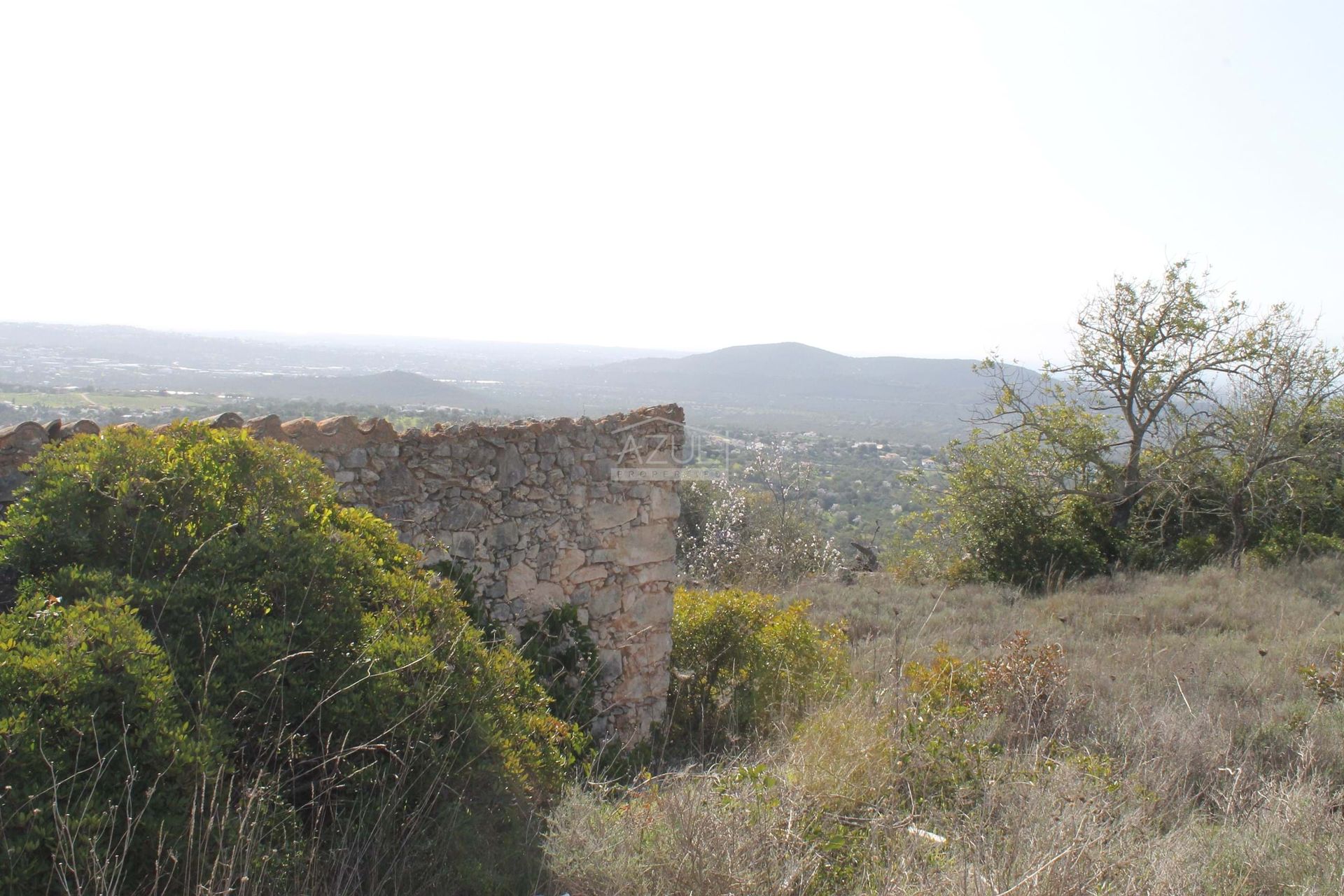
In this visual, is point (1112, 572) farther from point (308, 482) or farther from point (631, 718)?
point (308, 482)

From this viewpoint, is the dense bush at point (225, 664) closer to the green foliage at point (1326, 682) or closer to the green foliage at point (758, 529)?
the green foliage at point (1326, 682)

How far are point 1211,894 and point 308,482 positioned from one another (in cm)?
356

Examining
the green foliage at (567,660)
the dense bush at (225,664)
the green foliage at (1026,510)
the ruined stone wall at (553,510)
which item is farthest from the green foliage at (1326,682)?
the green foliage at (1026,510)

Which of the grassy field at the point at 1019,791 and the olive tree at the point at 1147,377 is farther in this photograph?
the olive tree at the point at 1147,377

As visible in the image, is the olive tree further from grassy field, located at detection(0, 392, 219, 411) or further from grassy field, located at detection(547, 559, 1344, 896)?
grassy field, located at detection(0, 392, 219, 411)

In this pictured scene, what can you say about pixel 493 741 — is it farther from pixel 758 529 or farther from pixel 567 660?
pixel 758 529

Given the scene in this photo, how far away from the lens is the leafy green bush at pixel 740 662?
599 centimetres

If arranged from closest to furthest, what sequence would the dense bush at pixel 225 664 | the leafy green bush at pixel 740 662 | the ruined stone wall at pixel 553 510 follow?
1. the dense bush at pixel 225 664
2. the ruined stone wall at pixel 553 510
3. the leafy green bush at pixel 740 662

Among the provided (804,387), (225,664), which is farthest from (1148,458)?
(804,387)

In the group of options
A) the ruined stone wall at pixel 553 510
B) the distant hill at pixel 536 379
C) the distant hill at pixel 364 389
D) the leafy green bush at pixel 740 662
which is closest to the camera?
the ruined stone wall at pixel 553 510

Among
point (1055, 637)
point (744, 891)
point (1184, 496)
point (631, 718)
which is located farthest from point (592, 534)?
point (1184, 496)

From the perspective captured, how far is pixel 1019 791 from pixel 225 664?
2.99 metres

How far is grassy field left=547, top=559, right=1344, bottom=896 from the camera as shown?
2652 mm

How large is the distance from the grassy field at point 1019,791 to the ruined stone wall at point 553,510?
1.28 m
